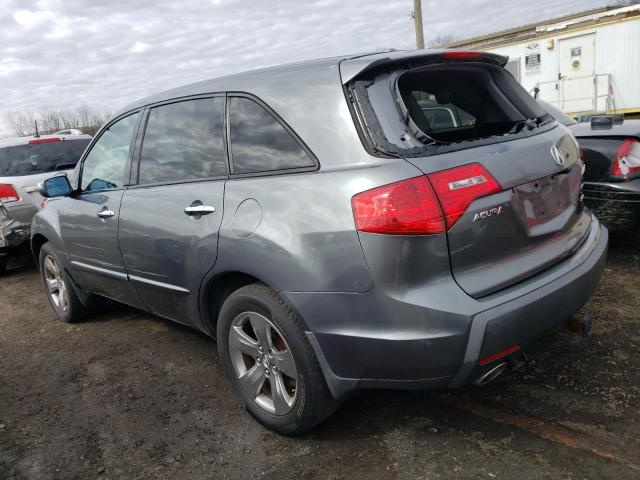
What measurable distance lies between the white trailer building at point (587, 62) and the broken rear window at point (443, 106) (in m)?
12.3

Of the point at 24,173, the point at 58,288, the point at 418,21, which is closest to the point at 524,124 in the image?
the point at 58,288

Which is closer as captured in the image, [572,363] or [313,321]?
[313,321]

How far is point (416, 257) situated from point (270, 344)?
925mm

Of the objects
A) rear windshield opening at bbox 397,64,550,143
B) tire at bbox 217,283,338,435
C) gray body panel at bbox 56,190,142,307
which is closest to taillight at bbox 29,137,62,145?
gray body panel at bbox 56,190,142,307

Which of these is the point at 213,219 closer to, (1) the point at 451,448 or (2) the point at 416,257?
(2) the point at 416,257

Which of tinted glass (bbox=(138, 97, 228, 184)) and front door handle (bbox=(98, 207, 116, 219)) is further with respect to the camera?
front door handle (bbox=(98, 207, 116, 219))

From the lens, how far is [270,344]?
2.65 m

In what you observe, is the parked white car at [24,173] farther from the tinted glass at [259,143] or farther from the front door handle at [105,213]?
the tinted glass at [259,143]

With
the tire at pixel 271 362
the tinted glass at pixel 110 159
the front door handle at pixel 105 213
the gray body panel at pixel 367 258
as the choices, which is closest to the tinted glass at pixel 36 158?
the tinted glass at pixel 110 159

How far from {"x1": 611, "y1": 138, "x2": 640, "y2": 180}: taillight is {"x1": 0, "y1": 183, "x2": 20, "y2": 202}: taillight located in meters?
6.22

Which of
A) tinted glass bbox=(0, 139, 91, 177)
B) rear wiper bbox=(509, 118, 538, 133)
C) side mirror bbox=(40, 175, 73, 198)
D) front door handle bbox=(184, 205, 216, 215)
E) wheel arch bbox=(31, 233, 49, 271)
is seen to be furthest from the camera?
tinted glass bbox=(0, 139, 91, 177)

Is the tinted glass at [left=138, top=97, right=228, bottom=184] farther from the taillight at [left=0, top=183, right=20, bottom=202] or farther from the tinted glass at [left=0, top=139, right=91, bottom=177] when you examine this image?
the taillight at [left=0, top=183, right=20, bottom=202]

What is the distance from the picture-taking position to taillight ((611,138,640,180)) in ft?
14.0

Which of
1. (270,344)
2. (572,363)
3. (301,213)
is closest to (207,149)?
(301,213)
